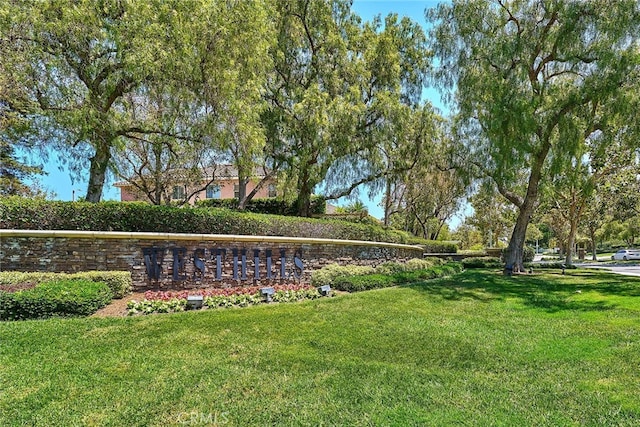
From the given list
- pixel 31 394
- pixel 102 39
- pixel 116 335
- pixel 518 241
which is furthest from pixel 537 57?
pixel 31 394

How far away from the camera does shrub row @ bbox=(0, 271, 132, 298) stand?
6199mm

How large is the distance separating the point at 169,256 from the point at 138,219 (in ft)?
3.54

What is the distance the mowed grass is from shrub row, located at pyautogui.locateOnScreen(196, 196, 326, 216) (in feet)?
31.8

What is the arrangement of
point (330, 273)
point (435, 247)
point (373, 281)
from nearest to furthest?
point (373, 281) → point (330, 273) → point (435, 247)

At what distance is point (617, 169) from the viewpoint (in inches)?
718

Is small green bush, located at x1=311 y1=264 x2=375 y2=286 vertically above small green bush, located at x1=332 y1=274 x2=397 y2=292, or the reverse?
small green bush, located at x1=311 y1=264 x2=375 y2=286

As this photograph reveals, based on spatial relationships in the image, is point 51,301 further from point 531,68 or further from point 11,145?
point 531,68

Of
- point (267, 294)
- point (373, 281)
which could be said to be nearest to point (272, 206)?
point (373, 281)

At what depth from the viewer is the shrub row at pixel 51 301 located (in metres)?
5.45

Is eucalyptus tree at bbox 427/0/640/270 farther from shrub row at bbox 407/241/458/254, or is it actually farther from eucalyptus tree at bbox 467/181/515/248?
eucalyptus tree at bbox 467/181/515/248

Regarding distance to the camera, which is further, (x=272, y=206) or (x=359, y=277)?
(x=272, y=206)

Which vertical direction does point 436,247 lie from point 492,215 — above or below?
below

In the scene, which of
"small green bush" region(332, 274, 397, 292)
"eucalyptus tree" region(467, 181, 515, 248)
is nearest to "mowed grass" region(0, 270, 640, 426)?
"small green bush" region(332, 274, 397, 292)

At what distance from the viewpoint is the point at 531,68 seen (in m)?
13.6
